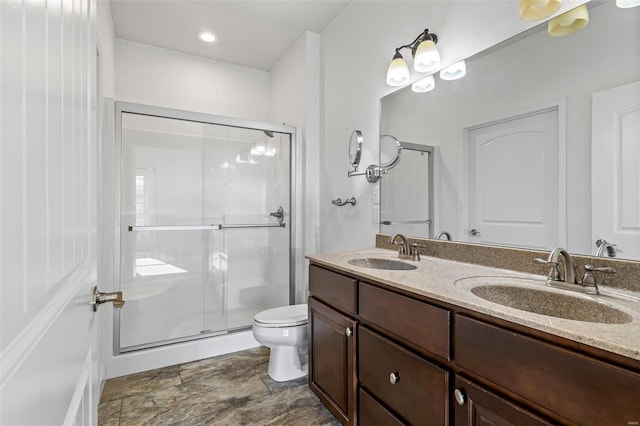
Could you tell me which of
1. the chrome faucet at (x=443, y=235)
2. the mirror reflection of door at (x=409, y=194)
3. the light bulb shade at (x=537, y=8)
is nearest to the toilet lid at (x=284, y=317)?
the mirror reflection of door at (x=409, y=194)

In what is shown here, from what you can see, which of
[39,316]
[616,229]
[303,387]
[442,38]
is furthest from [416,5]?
[303,387]

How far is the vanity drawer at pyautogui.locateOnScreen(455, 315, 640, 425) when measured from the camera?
66 centimetres

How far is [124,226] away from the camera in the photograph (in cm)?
238

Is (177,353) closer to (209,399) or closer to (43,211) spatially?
(209,399)

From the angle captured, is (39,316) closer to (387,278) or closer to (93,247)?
(93,247)

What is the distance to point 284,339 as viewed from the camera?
2.02 metres

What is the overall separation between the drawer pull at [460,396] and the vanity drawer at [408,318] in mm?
97

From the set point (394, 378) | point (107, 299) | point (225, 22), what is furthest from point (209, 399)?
point (225, 22)

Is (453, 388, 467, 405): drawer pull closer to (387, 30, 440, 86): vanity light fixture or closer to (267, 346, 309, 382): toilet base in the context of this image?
(267, 346, 309, 382): toilet base

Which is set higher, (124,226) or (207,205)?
(207,205)

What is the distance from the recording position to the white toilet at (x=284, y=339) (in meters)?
2.02

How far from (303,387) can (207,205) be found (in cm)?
164

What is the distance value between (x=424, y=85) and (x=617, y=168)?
1.03m

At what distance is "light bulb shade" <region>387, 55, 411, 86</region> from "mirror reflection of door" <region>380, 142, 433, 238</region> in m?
0.38
